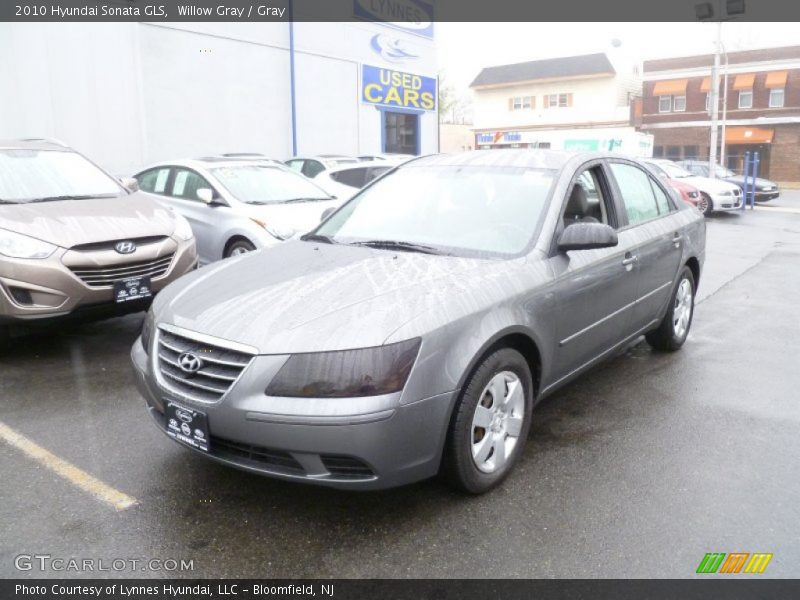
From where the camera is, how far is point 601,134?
34.5 metres

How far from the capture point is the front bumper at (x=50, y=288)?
4773 mm

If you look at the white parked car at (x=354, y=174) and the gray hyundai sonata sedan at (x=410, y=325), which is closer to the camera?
the gray hyundai sonata sedan at (x=410, y=325)

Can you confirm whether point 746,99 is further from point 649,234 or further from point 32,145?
point 32,145

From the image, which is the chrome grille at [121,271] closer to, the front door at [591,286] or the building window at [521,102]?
the front door at [591,286]

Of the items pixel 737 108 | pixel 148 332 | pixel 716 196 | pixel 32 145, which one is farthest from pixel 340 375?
pixel 737 108

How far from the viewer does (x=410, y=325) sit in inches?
108

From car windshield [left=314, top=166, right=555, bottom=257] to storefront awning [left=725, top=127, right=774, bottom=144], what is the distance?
132 ft

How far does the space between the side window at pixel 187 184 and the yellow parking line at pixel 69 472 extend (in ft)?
14.9

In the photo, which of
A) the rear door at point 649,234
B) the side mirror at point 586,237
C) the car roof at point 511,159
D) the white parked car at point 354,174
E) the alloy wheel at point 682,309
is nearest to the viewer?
the side mirror at point 586,237

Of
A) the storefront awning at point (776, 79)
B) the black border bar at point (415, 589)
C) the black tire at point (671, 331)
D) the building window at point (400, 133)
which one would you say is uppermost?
the storefront awning at point (776, 79)

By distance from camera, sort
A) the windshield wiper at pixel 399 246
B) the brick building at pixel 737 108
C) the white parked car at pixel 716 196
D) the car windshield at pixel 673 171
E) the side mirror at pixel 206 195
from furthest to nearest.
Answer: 1. the brick building at pixel 737 108
2. the car windshield at pixel 673 171
3. the white parked car at pixel 716 196
4. the side mirror at pixel 206 195
5. the windshield wiper at pixel 399 246

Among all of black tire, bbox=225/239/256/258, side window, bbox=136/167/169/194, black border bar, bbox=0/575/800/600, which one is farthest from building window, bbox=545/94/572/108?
black border bar, bbox=0/575/800/600

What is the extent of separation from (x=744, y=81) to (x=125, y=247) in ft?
140
